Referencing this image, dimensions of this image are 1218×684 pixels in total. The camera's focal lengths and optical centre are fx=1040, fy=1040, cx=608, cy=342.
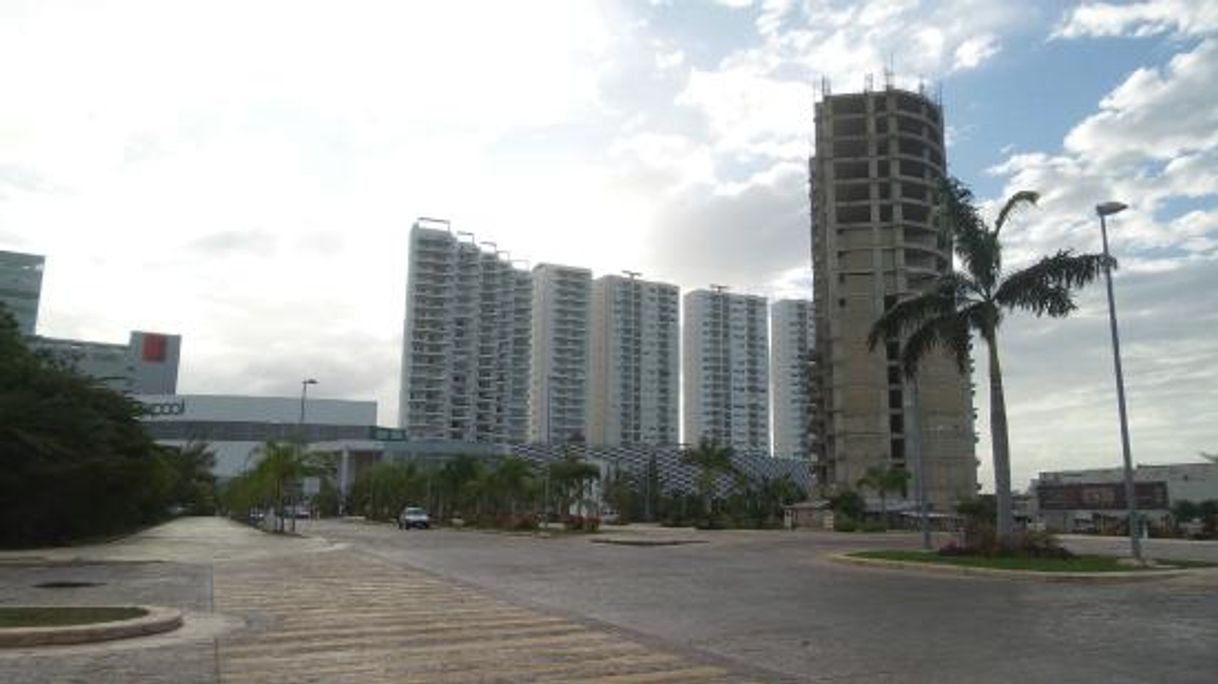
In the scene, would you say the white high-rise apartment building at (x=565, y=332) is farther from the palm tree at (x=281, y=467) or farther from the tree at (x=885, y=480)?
the palm tree at (x=281, y=467)

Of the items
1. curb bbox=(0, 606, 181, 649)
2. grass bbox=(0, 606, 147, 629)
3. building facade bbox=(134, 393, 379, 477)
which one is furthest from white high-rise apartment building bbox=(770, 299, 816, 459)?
curb bbox=(0, 606, 181, 649)

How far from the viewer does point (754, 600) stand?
17422 millimetres

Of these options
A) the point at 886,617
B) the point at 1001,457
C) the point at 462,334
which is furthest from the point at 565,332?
the point at 886,617

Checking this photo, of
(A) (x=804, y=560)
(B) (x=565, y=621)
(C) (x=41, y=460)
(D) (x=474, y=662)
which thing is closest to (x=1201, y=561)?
(A) (x=804, y=560)

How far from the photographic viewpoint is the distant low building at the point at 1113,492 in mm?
92625

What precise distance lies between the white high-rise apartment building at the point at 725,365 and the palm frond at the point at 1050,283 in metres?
116

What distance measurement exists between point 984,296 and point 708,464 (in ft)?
157

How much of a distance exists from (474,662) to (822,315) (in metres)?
102

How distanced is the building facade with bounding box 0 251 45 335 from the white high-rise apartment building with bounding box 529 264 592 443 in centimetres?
5990

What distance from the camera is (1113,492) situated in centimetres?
9875

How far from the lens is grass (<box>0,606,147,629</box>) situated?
12328 mm

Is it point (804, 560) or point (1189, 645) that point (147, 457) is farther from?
point (1189, 645)

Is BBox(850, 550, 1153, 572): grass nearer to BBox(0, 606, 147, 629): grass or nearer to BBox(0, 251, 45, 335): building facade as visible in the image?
BBox(0, 606, 147, 629): grass

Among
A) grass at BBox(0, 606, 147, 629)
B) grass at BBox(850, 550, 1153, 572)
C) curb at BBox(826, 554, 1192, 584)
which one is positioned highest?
grass at BBox(850, 550, 1153, 572)
